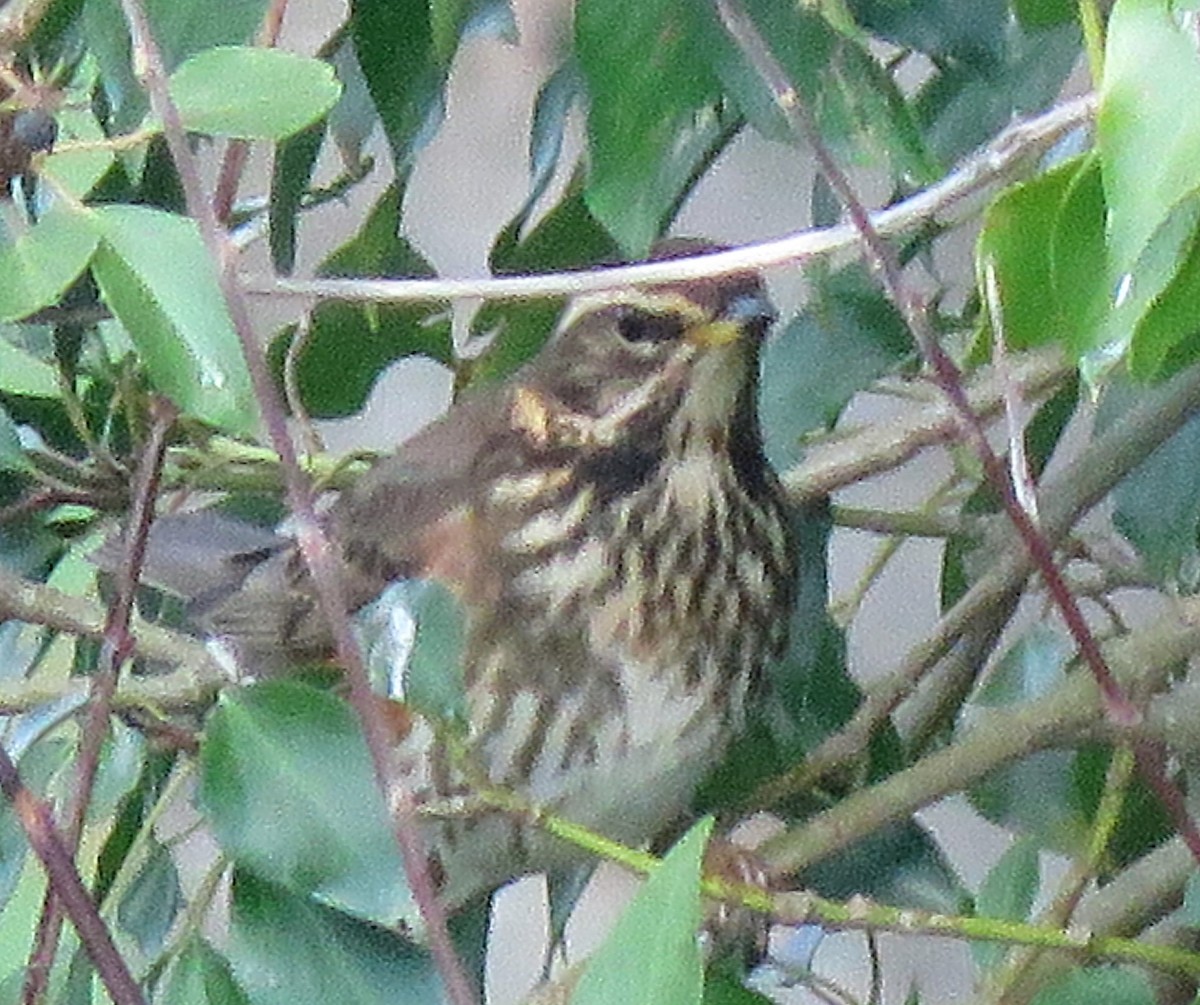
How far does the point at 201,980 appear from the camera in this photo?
68 centimetres

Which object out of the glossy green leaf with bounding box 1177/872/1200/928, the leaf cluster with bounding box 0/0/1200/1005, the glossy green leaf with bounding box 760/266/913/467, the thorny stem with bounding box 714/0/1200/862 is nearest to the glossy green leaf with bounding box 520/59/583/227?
the leaf cluster with bounding box 0/0/1200/1005

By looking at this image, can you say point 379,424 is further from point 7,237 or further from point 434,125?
point 7,237

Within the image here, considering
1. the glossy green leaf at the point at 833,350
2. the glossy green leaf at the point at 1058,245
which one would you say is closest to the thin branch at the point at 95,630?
the glossy green leaf at the point at 833,350

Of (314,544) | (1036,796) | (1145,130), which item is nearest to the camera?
(1145,130)

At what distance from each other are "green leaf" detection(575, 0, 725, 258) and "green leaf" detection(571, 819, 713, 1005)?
0.82 ft

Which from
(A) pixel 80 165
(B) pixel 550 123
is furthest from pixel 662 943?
(B) pixel 550 123

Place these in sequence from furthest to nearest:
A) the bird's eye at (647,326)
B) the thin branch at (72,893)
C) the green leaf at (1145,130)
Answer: the bird's eye at (647,326) < the thin branch at (72,893) < the green leaf at (1145,130)

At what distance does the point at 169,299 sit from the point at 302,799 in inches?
6.3

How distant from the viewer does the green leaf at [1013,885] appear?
75cm

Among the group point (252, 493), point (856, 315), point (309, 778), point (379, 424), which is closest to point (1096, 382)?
point (309, 778)

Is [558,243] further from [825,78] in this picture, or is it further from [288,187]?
[825,78]

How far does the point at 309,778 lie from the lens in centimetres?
62

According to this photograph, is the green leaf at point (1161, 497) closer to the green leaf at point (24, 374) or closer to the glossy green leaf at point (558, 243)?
the glossy green leaf at point (558, 243)

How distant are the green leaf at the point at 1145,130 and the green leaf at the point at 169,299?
223mm
